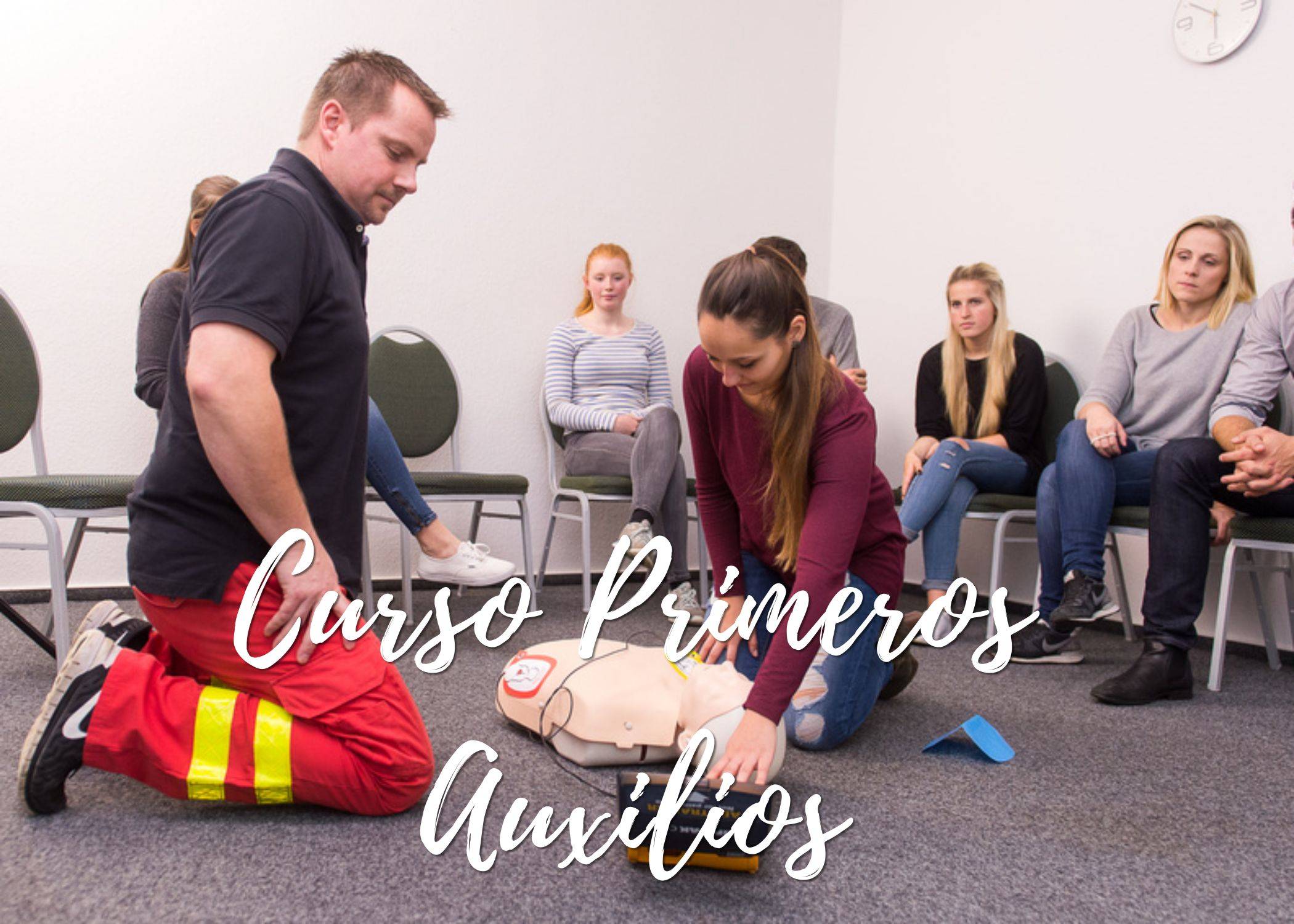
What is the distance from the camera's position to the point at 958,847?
125 cm

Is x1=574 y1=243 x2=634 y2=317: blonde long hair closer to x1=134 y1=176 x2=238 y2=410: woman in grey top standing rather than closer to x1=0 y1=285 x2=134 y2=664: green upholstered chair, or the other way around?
x1=134 y1=176 x2=238 y2=410: woman in grey top standing

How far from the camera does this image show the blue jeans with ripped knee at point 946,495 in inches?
109

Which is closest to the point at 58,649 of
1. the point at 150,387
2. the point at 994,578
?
the point at 150,387

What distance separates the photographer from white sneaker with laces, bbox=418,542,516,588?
6.88 ft

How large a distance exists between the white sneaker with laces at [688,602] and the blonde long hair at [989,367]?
0.99 meters

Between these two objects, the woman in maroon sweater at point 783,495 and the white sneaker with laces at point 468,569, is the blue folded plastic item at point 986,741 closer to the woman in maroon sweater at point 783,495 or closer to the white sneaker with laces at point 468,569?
the woman in maroon sweater at point 783,495

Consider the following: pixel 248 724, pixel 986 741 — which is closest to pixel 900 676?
pixel 986 741

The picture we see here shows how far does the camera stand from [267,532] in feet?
3.83

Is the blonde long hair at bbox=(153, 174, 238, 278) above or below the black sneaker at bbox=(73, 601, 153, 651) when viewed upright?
above

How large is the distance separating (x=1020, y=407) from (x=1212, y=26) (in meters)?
1.20

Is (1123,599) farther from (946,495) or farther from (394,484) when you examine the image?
(394,484)

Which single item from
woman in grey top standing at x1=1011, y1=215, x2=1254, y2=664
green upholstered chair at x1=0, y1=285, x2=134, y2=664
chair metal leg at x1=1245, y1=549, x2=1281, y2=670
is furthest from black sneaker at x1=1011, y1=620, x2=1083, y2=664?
green upholstered chair at x1=0, y1=285, x2=134, y2=664

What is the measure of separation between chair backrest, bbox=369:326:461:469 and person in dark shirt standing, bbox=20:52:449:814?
176 centimetres

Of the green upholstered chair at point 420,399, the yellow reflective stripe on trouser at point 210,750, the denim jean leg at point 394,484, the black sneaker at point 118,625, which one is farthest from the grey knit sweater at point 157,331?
the yellow reflective stripe on trouser at point 210,750
